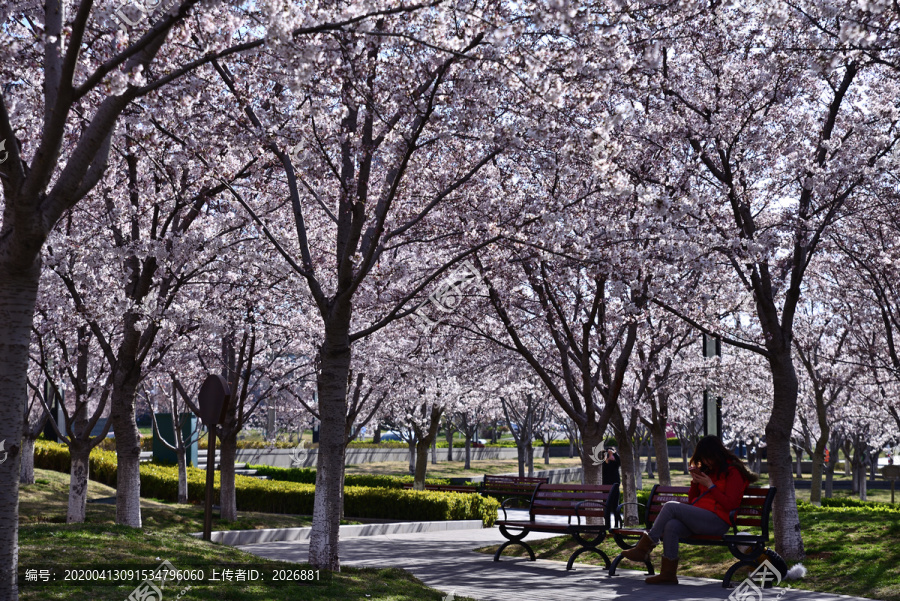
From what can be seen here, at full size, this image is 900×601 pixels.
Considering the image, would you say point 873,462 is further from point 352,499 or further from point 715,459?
point 715,459

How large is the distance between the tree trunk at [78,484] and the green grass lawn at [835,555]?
20.6 ft

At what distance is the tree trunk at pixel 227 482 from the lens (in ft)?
52.6

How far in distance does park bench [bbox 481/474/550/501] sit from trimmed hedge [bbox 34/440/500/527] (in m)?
0.78

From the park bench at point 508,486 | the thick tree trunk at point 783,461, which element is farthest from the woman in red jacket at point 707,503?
the park bench at point 508,486

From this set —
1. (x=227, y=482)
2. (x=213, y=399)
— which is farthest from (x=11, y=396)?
(x=227, y=482)

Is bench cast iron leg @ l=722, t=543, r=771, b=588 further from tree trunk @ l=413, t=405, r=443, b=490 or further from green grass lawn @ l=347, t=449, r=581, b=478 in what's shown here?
green grass lawn @ l=347, t=449, r=581, b=478

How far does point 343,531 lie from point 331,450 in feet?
24.7

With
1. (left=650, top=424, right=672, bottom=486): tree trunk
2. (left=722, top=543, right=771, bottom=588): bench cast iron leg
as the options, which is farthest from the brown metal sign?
(left=650, top=424, right=672, bottom=486): tree trunk

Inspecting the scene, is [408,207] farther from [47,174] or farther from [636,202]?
[47,174]

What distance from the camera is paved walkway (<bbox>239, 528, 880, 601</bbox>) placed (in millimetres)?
8328

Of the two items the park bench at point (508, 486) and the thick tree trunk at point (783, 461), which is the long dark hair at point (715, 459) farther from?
the park bench at point (508, 486)

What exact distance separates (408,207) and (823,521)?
7.98 m

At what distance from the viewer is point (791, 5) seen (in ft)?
30.2

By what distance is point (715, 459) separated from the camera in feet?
27.8
